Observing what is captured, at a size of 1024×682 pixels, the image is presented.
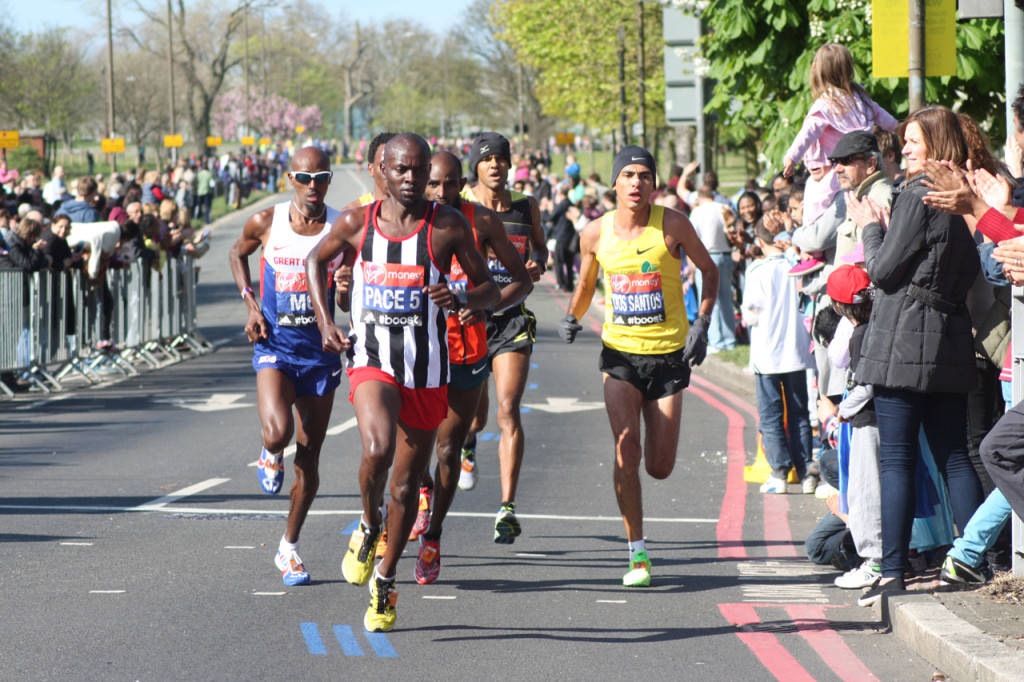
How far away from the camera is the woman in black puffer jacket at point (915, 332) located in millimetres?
6105

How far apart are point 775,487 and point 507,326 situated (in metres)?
2.65

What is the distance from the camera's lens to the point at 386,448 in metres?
5.92

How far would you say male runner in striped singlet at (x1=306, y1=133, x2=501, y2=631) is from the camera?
597cm

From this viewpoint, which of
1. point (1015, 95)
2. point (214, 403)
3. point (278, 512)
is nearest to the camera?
point (1015, 95)

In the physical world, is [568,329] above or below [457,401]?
above

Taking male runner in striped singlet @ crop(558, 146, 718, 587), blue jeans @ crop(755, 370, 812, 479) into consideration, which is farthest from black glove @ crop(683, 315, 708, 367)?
blue jeans @ crop(755, 370, 812, 479)

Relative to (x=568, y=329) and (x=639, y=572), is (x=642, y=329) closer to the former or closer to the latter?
(x=568, y=329)

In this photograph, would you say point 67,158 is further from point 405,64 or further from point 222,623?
point 222,623

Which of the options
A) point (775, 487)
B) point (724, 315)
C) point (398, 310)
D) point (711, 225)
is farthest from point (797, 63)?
point (398, 310)

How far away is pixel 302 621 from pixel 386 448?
2.93 ft

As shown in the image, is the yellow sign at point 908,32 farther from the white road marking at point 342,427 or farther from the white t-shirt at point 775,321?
the white road marking at point 342,427

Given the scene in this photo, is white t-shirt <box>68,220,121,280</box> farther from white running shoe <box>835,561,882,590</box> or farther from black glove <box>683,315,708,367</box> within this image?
white running shoe <box>835,561,882,590</box>

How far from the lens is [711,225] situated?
1762 cm

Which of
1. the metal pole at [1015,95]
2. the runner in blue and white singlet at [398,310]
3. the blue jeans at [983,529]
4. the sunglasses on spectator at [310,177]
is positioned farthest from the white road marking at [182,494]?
the metal pole at [1015,95]
